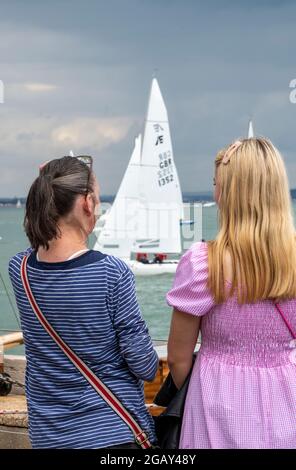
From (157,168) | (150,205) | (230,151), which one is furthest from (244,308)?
(150,205)

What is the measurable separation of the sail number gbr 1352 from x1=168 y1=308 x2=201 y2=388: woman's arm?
35.4 metres

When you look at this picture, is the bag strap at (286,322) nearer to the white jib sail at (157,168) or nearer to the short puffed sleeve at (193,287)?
the short puffed sleeve at (193,287)

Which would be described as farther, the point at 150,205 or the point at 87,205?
the point at 150,205

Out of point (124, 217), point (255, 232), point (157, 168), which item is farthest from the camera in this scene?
point (124, 217)

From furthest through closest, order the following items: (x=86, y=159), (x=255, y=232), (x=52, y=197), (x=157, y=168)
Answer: (x=157, y=168), (x=86, y=159), (x=52, y=197), (x=255, y=232)

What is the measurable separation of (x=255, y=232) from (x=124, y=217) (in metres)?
39.9

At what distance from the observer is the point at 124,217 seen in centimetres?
4238

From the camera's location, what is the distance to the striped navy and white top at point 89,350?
8.30 feet

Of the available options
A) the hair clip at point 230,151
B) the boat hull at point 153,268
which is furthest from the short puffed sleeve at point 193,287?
the boat hull at point 153,268

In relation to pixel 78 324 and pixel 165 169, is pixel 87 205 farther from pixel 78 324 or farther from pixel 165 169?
pixel 165 169

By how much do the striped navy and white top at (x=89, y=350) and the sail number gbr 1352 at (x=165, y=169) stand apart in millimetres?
35420

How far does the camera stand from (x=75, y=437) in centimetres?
254

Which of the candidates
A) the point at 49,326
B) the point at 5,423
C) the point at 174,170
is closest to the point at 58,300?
the point at 49,326
